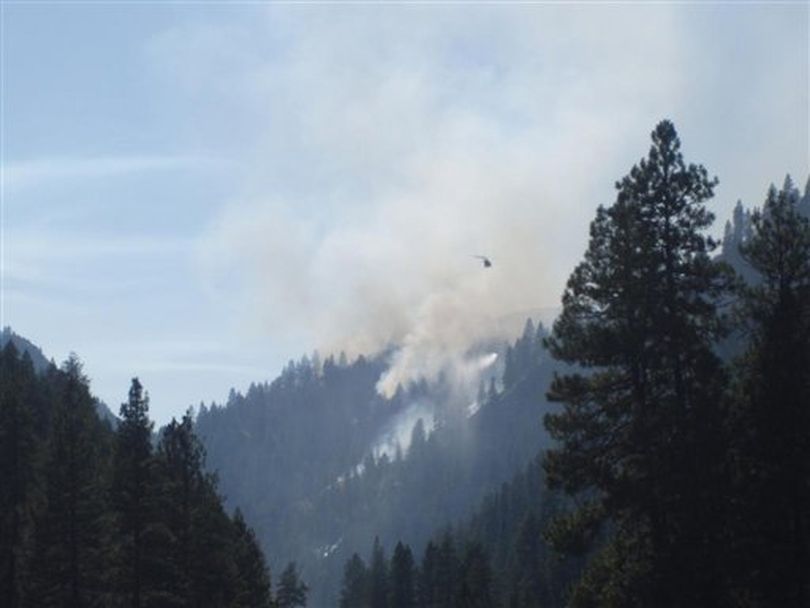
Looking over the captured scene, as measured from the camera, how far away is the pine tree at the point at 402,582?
115438 millimetres

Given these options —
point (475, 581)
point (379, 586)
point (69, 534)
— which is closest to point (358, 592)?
point (379, 586)

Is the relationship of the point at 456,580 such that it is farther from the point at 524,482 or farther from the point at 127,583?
the point at 524,482

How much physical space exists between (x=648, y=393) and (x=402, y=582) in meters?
89.5

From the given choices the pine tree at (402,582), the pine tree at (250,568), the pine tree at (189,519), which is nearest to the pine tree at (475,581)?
the pine tree at (402,582)

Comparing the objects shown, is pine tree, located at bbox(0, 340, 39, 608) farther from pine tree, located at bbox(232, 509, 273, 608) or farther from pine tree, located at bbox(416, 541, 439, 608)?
pine tree, located at bbox(416, 541, 439, 608)

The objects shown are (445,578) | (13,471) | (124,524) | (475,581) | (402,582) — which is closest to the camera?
(124,524)

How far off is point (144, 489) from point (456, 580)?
65815 mm

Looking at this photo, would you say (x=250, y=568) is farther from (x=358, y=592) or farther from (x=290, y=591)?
(x=358, y=592)

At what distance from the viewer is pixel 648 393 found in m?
30.2

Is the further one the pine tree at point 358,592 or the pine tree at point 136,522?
the pine tree at point 358,592

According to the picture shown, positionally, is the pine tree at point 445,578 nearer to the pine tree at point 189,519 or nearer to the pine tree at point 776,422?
the pine tree at point 189,519

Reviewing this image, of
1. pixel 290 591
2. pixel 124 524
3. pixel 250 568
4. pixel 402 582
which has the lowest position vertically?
pixel 124 524

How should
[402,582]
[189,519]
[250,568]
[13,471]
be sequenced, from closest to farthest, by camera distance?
[189,519] < [13,471] < [250,568] < [402,582]

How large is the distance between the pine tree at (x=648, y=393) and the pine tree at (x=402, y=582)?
8788 cm
